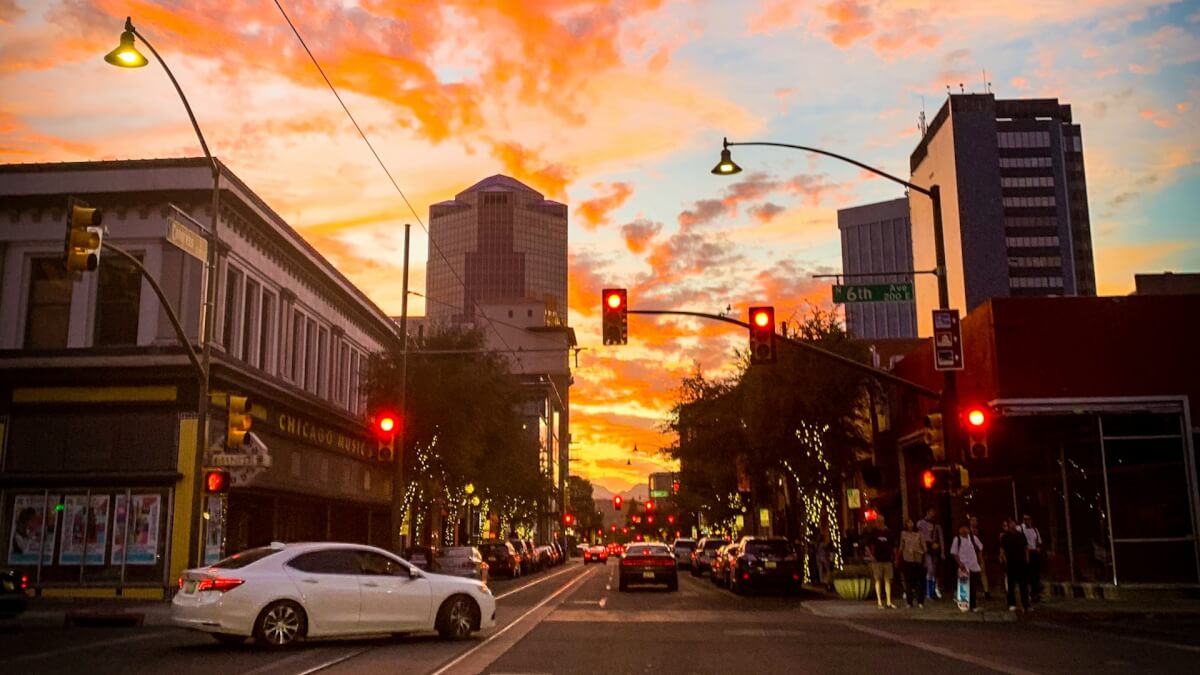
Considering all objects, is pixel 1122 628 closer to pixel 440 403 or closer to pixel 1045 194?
pixel 440 403

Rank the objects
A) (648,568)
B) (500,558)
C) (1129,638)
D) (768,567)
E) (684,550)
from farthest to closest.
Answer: (684,550)
(500,558)
(648,568)
(768,567)
(1129,638)

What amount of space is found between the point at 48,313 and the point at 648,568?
776 inches

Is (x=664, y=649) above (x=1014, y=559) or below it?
below

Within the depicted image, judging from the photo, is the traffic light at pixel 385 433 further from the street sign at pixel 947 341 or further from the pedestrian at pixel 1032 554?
the pedestrian at pixel 1032 554

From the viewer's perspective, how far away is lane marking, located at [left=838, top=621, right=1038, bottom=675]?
12.1 m

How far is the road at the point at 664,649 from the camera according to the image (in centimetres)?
1225

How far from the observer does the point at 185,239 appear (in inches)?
758

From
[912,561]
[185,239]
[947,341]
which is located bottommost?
[912,561]

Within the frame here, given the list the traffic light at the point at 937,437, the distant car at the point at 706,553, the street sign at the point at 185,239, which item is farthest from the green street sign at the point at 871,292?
the distant car at the point at 706,553

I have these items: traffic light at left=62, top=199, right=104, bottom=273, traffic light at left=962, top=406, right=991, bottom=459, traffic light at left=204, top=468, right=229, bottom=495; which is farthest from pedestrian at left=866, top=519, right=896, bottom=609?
traffic light at left=62, top=199, right=104, bottom=273

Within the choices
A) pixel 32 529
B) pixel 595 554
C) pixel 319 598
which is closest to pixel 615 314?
pixel 319 598

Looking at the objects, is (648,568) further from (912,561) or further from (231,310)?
(231,310)

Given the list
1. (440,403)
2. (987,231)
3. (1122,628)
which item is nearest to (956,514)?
(1122,628)

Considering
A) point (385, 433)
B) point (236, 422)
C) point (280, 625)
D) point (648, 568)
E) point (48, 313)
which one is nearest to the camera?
point (280, 625)
